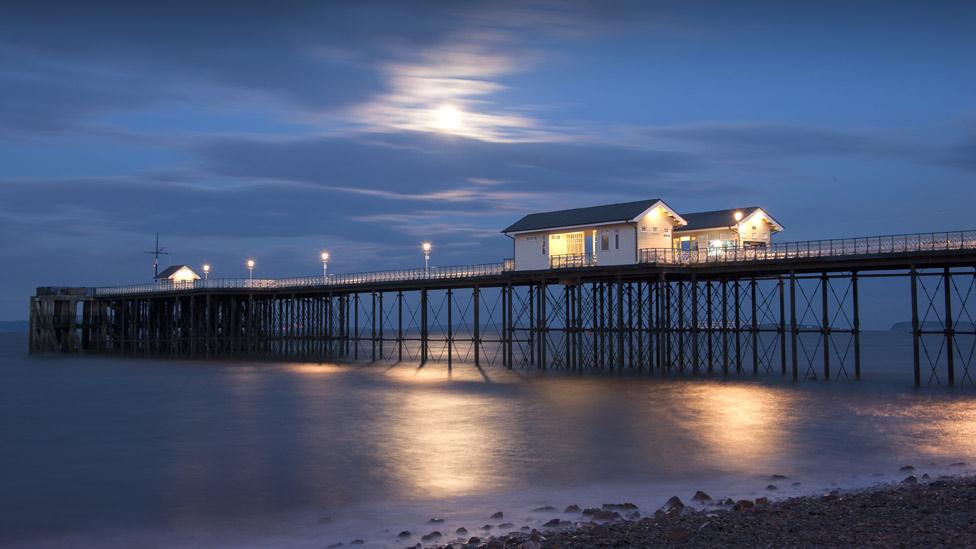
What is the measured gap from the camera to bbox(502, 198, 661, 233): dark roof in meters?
42.6

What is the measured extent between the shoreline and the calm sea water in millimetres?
1234

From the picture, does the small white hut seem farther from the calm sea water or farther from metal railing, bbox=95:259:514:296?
the calm sea water

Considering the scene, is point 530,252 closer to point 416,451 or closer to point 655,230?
point 655,230

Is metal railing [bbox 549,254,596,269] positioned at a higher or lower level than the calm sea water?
higher

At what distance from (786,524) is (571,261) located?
3136 centimetres

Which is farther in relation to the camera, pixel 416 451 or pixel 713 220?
pixel 713 220

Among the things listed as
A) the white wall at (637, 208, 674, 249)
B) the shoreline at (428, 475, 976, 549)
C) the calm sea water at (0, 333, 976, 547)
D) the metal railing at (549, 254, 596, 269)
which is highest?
the white wall at (637, 208, 674, 249)

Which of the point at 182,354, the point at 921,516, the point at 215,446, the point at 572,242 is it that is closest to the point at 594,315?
the point at 572,242

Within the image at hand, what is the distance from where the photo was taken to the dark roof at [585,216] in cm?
4259

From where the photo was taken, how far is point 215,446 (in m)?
25.0

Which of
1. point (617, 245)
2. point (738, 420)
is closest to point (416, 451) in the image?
point (738, 420)

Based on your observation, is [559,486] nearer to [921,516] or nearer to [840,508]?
[840,508]

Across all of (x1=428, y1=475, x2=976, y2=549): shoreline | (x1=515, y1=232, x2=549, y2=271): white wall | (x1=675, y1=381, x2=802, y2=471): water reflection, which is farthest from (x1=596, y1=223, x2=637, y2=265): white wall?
(x1=428, y1=475, x2=976, y2=549): shoreline

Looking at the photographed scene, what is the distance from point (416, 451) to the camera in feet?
77.2
